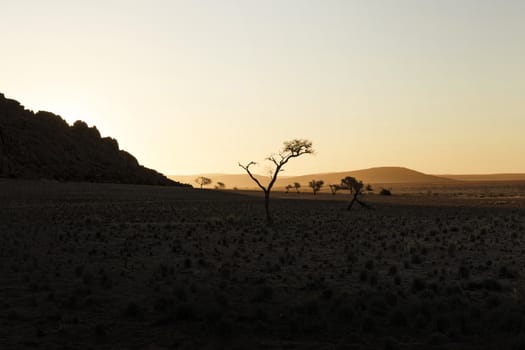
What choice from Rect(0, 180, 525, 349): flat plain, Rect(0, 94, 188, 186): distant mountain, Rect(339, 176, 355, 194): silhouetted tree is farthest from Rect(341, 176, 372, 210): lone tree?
Rect(0, 94, 188, 186): distant mountain

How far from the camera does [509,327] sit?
10688 millimetres

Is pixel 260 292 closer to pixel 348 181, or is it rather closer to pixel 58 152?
pixel 348 181

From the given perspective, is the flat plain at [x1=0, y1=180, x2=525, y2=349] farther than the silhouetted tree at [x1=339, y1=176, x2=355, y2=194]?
No

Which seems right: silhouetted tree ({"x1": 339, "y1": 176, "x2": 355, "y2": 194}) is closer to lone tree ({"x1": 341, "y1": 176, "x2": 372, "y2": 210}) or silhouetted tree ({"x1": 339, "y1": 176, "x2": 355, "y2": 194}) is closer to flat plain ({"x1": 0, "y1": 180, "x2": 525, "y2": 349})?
lone tree ({"x1": 341, "y1": 176, "x2": 372, "y2": 210})

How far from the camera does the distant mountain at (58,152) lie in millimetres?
101188

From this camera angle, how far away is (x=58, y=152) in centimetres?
10944

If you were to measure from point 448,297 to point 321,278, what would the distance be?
3.83 m

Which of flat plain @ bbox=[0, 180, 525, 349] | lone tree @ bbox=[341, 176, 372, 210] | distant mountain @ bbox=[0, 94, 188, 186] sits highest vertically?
distant mountain @ bbox=[0, 94, 188, 186]

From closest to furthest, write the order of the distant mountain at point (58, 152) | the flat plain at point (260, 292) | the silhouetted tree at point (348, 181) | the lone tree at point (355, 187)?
1. the flat plain at point (260, 292)
2. the lone tree at point (355, 187)
3. the silhouetted tree at point (348, 181)
4. the distant mountain at point (58, 152)

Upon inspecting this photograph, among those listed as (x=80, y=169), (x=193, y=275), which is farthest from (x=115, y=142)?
(x=193, y=275)

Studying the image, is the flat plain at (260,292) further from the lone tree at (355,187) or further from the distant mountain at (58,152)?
the distant mountain at (58,152)

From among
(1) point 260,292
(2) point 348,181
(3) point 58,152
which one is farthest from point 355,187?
(3) point 58,152

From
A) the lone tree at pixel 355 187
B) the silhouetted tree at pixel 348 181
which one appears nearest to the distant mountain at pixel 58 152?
the silhouetted tree at pixel 348 181

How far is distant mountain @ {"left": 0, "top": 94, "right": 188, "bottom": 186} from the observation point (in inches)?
3984
